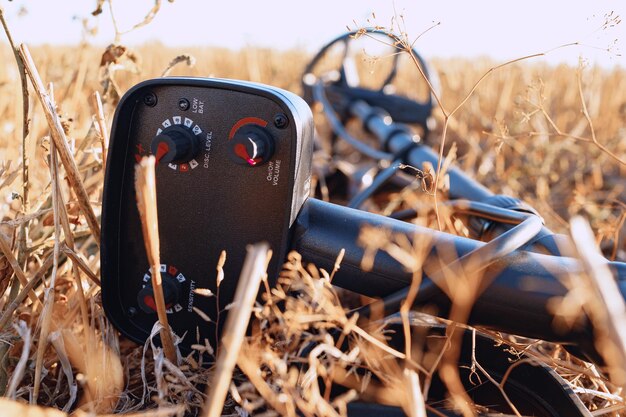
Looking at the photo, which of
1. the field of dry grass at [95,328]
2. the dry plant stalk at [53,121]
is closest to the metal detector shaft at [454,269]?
the field of dry grass at [95,328]

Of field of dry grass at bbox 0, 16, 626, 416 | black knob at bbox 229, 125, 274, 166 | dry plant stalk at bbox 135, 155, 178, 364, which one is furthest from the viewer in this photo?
black knob at bbox 229, 125, 274, 166

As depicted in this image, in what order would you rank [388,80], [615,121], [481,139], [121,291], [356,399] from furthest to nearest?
[615,121], [481,139], [388,80], [121,291], [356,399]

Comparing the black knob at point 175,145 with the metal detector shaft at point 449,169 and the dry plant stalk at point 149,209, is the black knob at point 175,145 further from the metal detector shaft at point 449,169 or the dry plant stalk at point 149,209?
the metal detector shaft at point 449,169

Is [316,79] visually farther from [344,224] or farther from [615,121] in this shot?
[615,121]

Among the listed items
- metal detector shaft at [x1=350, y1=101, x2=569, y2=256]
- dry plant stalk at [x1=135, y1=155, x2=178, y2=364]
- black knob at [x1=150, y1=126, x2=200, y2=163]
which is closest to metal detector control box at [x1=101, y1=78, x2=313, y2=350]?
black knob at [x1=150, y1=126, x2=200, y2=163]

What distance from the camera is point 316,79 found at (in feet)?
9.45

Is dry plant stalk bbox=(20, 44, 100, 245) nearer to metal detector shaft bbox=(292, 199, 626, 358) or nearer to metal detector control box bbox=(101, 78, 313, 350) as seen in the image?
metal detector control box bbox=(101, 78, 313, 350)

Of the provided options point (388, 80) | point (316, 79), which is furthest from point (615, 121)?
point (316, 79)

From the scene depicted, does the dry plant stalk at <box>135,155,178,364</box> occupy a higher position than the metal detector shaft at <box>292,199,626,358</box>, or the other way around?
the dry plant stalk at <box>135,155,178,364</box>

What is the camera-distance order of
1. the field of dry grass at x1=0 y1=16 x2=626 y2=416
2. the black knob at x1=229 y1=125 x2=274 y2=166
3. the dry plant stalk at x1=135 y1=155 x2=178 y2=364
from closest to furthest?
the dry plant stalk at x1=135 y1=155 x2=178 y2=364 < the field of dry grass at x1=0 y1=16 x2=626 y2=416 < the black knob at x1=229 y1=125 x2=274 y2=166

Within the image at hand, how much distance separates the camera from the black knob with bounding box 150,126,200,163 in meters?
0.92

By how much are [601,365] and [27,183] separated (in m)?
0.95

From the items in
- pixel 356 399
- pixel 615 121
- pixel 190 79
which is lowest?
pixel 615 121

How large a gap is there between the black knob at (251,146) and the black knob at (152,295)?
228 millimetres
